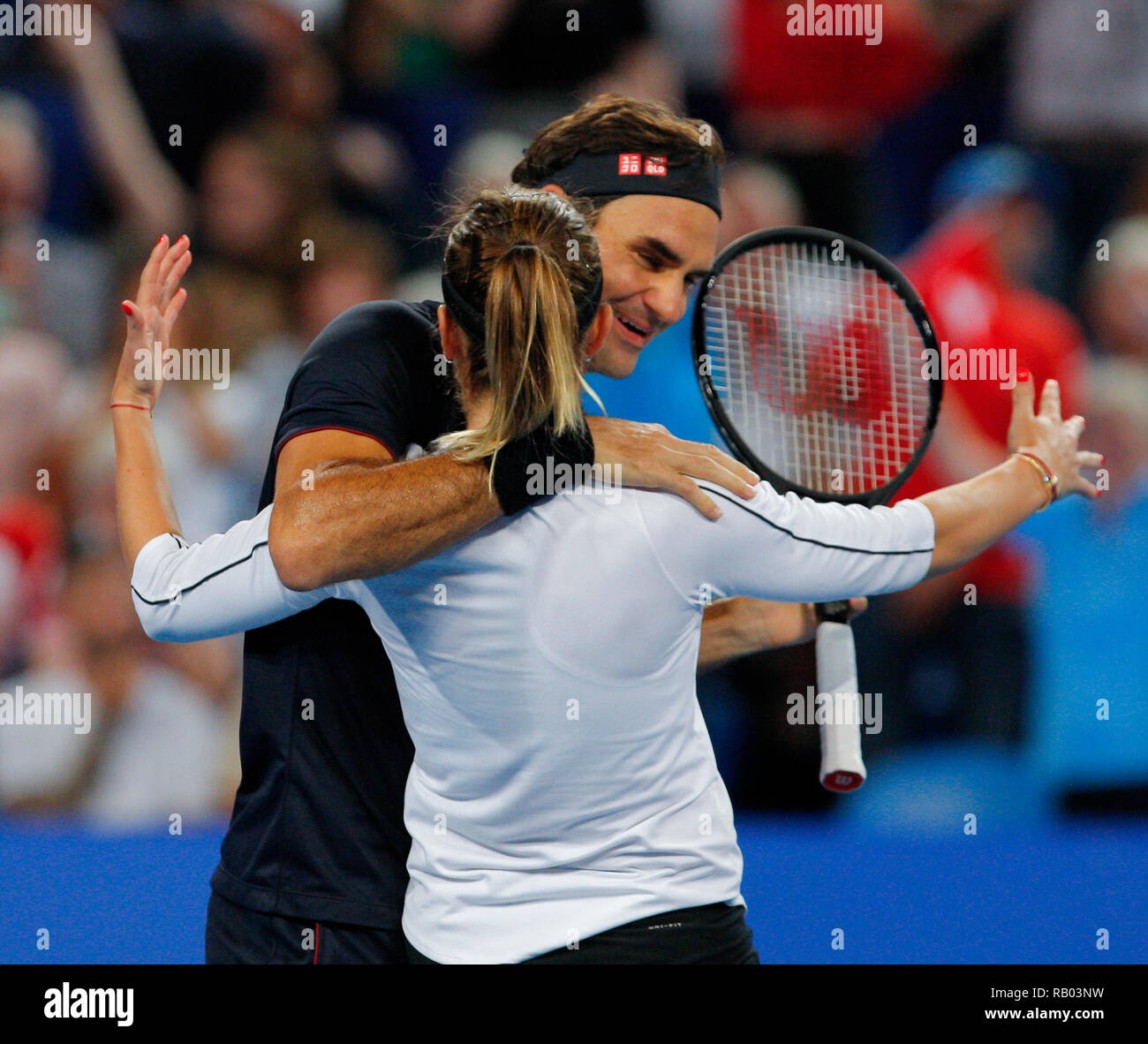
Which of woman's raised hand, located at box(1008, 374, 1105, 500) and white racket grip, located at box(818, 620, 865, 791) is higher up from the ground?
woman's raised hand, located at box(1008, 374, 1105, 500)

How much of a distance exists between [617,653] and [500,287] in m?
0.36

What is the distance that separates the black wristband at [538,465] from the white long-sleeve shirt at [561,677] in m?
0.02

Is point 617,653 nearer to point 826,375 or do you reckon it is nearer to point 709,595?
point 709,595

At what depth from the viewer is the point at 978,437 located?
369cm

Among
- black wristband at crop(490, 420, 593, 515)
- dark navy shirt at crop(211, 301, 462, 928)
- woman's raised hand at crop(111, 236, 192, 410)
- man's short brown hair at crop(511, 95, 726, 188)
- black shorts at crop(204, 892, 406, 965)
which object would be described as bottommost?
black shorts at crop(204, 892, 406, 965)

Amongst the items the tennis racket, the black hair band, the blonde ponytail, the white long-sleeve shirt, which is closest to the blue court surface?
the tennis racket

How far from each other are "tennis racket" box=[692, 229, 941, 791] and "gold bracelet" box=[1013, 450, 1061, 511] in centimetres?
23

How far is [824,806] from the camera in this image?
357 cm

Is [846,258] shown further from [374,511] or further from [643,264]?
[374,511]

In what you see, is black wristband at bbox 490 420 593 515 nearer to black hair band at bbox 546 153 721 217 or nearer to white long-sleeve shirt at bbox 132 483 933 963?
white long-sleeve shirt at bbox 132 483 933 963

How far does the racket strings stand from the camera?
1.92m

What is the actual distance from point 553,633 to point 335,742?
0.40 m

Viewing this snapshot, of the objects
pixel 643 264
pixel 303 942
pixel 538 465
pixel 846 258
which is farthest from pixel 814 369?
pixel 303 942
